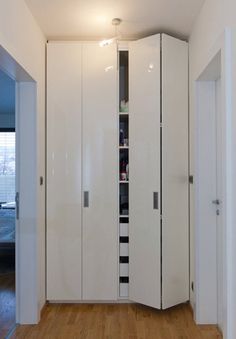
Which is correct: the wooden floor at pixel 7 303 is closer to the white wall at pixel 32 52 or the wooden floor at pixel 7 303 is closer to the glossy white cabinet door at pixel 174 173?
the white wall at pixel 32 52

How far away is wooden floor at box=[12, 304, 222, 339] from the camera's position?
8.50ft

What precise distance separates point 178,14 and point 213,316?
2.57 m

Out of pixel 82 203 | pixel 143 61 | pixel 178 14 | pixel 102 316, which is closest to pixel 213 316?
pixel 102 316

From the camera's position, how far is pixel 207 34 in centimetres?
236

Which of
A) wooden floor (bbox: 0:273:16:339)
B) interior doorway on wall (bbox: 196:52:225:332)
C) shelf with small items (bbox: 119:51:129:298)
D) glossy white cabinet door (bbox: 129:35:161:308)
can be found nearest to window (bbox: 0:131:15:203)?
wooden floor (bbox: 0:273:16:339)

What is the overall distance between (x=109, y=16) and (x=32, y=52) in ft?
2.35

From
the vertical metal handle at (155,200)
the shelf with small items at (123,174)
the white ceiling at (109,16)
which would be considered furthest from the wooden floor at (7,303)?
the white ceiling at (109,16)

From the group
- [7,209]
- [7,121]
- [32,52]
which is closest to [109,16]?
[32,52]

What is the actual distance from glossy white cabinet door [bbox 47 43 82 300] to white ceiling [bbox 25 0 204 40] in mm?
Answer: 237

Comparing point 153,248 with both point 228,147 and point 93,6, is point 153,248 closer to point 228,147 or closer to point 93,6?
point 228,147

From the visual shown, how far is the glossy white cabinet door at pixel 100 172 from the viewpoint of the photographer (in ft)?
10.3

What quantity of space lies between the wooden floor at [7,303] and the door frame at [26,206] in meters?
0.11

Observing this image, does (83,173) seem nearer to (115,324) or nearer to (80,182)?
(80,182)

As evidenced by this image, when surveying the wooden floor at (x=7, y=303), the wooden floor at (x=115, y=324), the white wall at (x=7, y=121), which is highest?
the white wall at (x=7, y=121)
